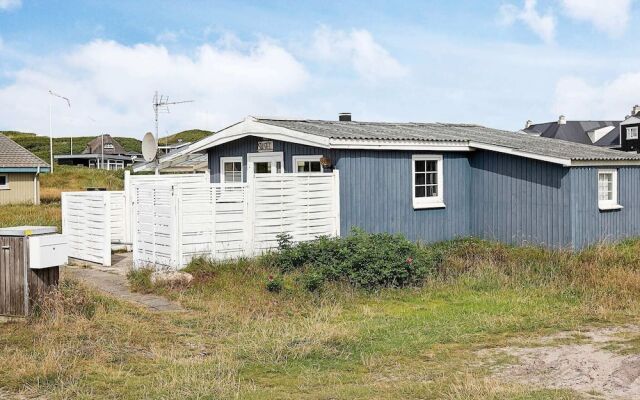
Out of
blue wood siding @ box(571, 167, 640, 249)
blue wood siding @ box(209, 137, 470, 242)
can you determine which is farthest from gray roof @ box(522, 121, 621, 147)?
blue wood siding @ box(209, 137, 470, 242)

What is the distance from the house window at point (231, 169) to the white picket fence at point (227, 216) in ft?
12.5

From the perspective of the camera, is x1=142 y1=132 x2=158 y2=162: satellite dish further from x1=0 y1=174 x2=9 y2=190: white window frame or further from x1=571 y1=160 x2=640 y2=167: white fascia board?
x1=0 y1=174 x2=9 y2=190: white window frame

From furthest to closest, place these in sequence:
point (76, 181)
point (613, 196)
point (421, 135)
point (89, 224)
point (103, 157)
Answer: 1. point (103, 157)
2. point (76, 181)
3. point (421, 135)
4. point (613, 196)
5. point (89, 224)

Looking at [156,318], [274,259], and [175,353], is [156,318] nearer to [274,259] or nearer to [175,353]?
[175,353]

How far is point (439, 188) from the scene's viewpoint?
56.4 feet

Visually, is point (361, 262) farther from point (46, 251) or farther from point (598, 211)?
point (598, 211)

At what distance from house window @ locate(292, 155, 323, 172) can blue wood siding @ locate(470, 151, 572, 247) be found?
434cm

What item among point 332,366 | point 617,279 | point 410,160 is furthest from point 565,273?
point 332,366

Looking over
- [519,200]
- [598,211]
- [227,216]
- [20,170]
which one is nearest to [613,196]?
[598,211]

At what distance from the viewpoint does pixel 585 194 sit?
15.8 m

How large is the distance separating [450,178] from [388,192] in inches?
85.7

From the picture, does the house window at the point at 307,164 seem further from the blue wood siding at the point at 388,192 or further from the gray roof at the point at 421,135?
the gray roof at the point at 421,135

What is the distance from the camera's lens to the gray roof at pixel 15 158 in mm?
36150

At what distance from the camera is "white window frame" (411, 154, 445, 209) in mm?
16547
